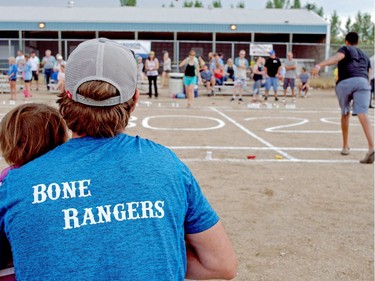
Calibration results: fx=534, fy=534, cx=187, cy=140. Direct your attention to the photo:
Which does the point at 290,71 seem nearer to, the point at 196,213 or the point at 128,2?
the point at 196,213

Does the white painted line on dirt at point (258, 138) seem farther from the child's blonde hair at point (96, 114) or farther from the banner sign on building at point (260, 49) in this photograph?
the banner sign on building at point (260, 49)

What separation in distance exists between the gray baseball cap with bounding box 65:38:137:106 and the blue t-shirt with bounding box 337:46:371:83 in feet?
22.0

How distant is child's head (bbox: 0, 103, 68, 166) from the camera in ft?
6.61

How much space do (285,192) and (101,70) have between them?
444cm

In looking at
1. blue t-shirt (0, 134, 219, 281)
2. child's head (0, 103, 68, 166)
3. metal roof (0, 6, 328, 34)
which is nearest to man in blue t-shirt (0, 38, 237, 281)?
blue t-shirt (0, 134, 219, 281)

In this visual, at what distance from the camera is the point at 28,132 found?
2.02 metres

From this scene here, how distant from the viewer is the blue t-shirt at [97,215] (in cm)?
159

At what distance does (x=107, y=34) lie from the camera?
131ft

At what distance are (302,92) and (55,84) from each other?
10.9 m

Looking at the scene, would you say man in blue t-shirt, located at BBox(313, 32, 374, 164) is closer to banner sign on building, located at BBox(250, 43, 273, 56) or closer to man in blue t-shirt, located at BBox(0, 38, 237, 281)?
man in blue t-shirt, located at BBox(0, 38, 237, 281)

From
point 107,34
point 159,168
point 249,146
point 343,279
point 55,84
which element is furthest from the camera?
point 107,34

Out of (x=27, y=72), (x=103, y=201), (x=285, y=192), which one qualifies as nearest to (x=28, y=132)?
(x=103, y=201)

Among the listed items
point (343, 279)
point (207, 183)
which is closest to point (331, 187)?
point (207, 183)

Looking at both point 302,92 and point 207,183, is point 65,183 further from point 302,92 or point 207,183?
point 302,92
